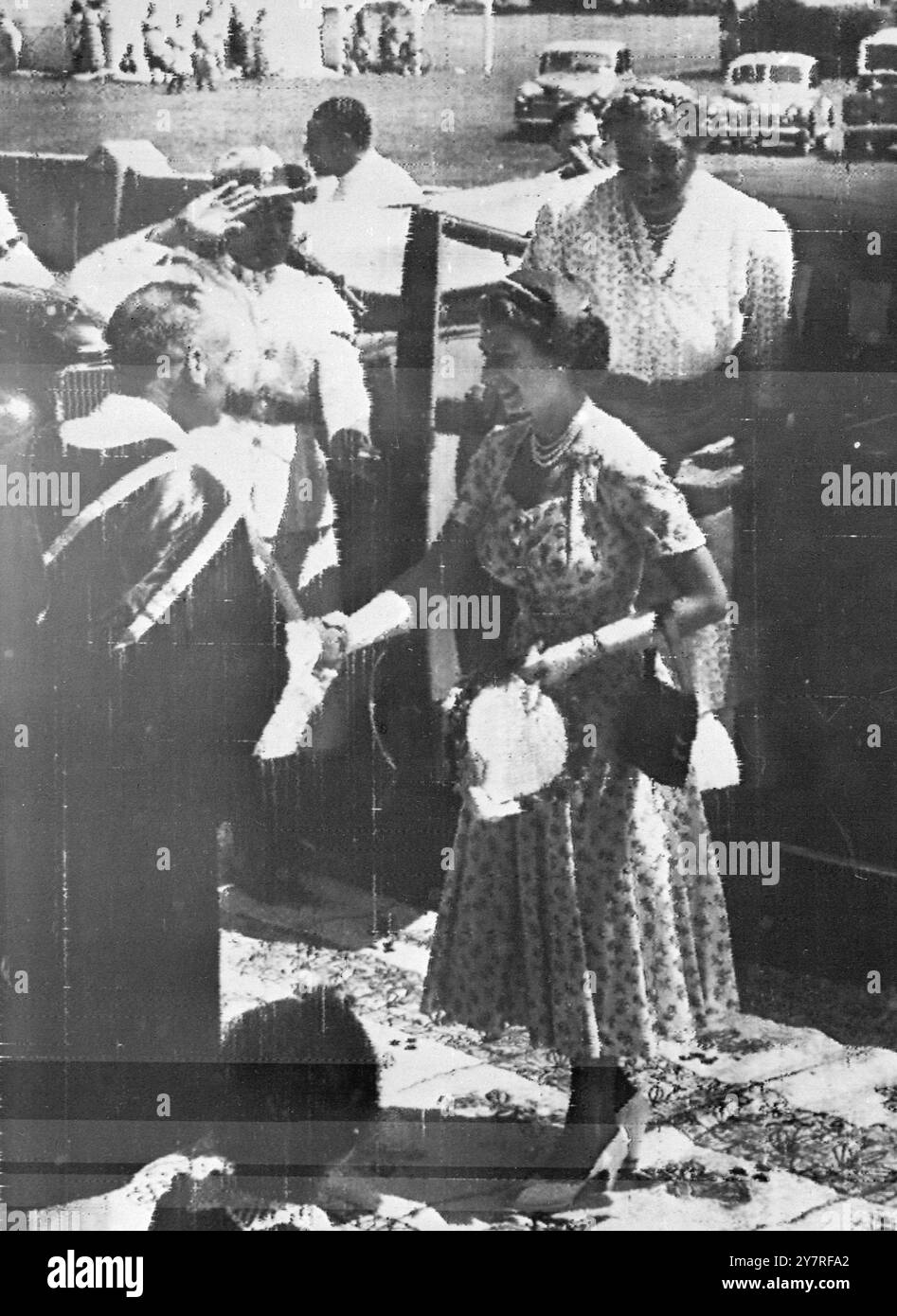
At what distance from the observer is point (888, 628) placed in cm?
395

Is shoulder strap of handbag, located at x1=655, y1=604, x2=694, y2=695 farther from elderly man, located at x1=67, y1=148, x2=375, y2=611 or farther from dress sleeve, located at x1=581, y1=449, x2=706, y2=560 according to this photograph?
elderly man, located at x1=67, y1=148, x2=375, y2=611

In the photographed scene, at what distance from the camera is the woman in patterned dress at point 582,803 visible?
3.85m

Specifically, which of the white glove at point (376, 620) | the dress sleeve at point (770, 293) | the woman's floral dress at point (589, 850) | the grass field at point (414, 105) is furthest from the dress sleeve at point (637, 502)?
the grass field at point (414, 105)

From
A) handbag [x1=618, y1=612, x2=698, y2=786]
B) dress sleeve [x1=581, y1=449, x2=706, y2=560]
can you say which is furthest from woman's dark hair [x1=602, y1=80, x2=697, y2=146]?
handbag [x1=618, y1=612, x2=698, y2=786]

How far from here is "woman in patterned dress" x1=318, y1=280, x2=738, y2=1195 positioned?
3.85 meters

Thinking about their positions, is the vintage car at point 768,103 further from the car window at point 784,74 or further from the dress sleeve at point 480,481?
Result: the dress sleeve at point 480,481

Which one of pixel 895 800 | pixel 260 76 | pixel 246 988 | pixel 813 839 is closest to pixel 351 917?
pixel 246 988

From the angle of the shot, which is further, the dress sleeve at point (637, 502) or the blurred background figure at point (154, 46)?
the blurred background figure at point (154, 46)

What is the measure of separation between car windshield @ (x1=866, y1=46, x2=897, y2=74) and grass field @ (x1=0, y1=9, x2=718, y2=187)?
1.37 feet

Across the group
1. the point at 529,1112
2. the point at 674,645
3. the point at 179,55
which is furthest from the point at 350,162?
the point at 529,1112

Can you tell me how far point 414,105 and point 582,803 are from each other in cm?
193

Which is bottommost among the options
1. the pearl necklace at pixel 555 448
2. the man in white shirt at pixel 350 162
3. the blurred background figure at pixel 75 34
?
the pearl necklace at pixel 555 448

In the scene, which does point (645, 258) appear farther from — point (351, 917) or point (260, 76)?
point (351, 917)

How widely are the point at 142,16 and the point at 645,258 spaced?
153 centimetres
